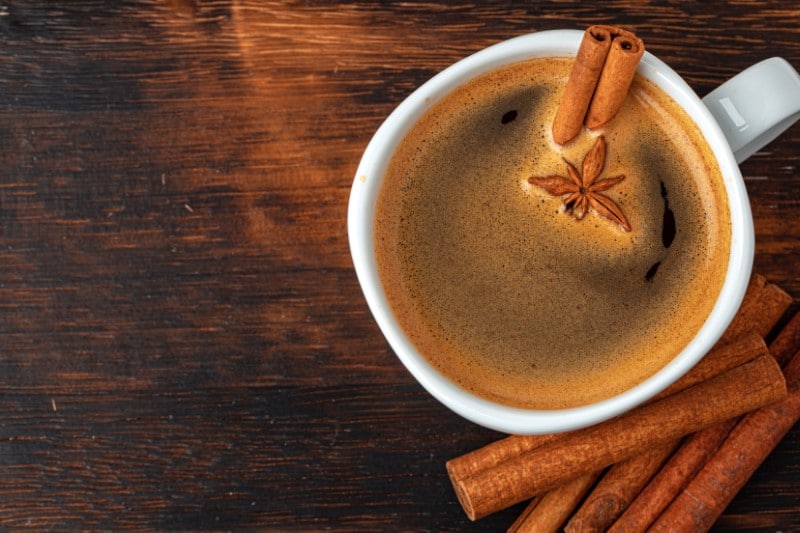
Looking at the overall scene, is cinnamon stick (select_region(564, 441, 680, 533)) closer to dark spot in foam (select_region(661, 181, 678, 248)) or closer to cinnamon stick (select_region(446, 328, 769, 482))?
cinnamon stick (select_region(446, 328, 769, 482))

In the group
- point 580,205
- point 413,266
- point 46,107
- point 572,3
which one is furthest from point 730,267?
point 46,107

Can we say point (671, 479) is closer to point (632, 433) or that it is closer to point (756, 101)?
point (632, 433)

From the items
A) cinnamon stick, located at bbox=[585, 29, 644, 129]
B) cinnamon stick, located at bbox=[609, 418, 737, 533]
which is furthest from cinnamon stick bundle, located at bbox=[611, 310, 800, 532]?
cinnamon stick, located at bbox=[585, 29, 644, 129]

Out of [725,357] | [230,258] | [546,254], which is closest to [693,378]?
[725,357]

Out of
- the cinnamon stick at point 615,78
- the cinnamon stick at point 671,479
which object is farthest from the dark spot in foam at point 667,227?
the cinnamon stick at point 671,479

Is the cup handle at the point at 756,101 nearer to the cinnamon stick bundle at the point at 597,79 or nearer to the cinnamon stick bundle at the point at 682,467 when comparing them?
the cinnamon stick bundle at the point at 597,79
